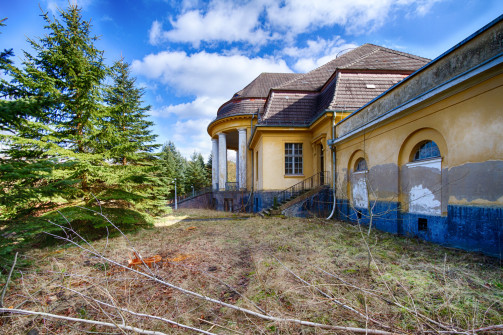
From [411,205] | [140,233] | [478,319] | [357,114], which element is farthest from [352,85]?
[140,233]

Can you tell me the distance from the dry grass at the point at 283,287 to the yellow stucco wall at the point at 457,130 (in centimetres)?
201

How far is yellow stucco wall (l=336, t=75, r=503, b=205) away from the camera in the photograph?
4309mm

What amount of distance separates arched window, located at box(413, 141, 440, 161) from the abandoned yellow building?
35 mm

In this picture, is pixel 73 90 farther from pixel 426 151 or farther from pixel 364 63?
pixel 364 63

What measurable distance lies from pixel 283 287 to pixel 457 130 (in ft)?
17.0

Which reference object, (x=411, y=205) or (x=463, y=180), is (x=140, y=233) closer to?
(x=411, y=205)

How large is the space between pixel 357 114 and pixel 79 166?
9923 millimetres

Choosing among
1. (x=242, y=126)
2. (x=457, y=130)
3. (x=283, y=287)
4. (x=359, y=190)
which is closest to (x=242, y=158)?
(x=242, y=126)

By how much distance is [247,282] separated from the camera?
3.75 meters

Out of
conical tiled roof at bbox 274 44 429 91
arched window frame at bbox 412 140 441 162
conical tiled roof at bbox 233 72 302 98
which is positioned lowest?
arched window frame at bbox 412 140 441 162

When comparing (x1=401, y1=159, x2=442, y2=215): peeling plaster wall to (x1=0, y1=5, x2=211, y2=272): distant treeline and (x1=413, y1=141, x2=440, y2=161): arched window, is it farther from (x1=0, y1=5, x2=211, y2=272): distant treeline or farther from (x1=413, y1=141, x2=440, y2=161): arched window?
(x1=0, y1=5, x2=211, y2=272): distant treeline

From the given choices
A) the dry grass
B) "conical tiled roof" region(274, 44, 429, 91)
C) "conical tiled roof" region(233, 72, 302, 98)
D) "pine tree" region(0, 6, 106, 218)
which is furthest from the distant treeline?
"conical tiled roof" region(233, 72, 302, 98)

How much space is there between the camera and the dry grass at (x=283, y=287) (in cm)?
257

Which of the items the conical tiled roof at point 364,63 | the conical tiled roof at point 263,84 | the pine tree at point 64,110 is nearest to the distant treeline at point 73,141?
the pine tree at point 64,110
